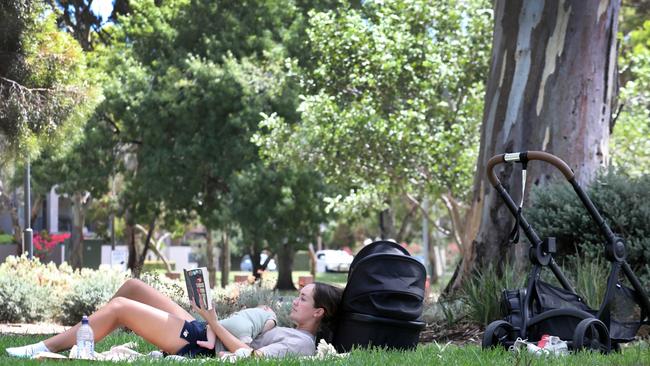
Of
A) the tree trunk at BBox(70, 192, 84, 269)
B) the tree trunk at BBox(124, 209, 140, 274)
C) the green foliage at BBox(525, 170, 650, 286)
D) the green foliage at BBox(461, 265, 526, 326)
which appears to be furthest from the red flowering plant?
the green foliage at BBox(461, 265, 526, 326)

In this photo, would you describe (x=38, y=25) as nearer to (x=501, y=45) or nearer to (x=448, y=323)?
(x=501, y=45)

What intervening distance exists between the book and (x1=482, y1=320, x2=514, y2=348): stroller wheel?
2.08m

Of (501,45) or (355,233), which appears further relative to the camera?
(355,233)

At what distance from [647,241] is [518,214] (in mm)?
3466

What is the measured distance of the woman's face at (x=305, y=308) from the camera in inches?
299

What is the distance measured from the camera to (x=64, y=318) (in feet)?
56.6

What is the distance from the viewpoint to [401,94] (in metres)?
26.2

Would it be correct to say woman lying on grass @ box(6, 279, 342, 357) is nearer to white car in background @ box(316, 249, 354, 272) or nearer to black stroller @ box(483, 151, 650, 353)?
black stroller @ box(483, 151, 650, 353)

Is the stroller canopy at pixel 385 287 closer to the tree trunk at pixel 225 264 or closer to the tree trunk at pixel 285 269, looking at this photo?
the tree trunk at pixel 285 269

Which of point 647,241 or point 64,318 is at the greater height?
point 647,241

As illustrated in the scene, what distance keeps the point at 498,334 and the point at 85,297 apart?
10.4 metres

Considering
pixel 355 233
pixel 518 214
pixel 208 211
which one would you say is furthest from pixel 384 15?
pixel 355 233

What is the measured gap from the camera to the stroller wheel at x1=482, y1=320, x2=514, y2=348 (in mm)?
7648

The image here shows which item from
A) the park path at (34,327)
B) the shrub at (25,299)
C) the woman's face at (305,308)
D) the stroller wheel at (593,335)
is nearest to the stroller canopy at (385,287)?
the woman's face at (305,308)
